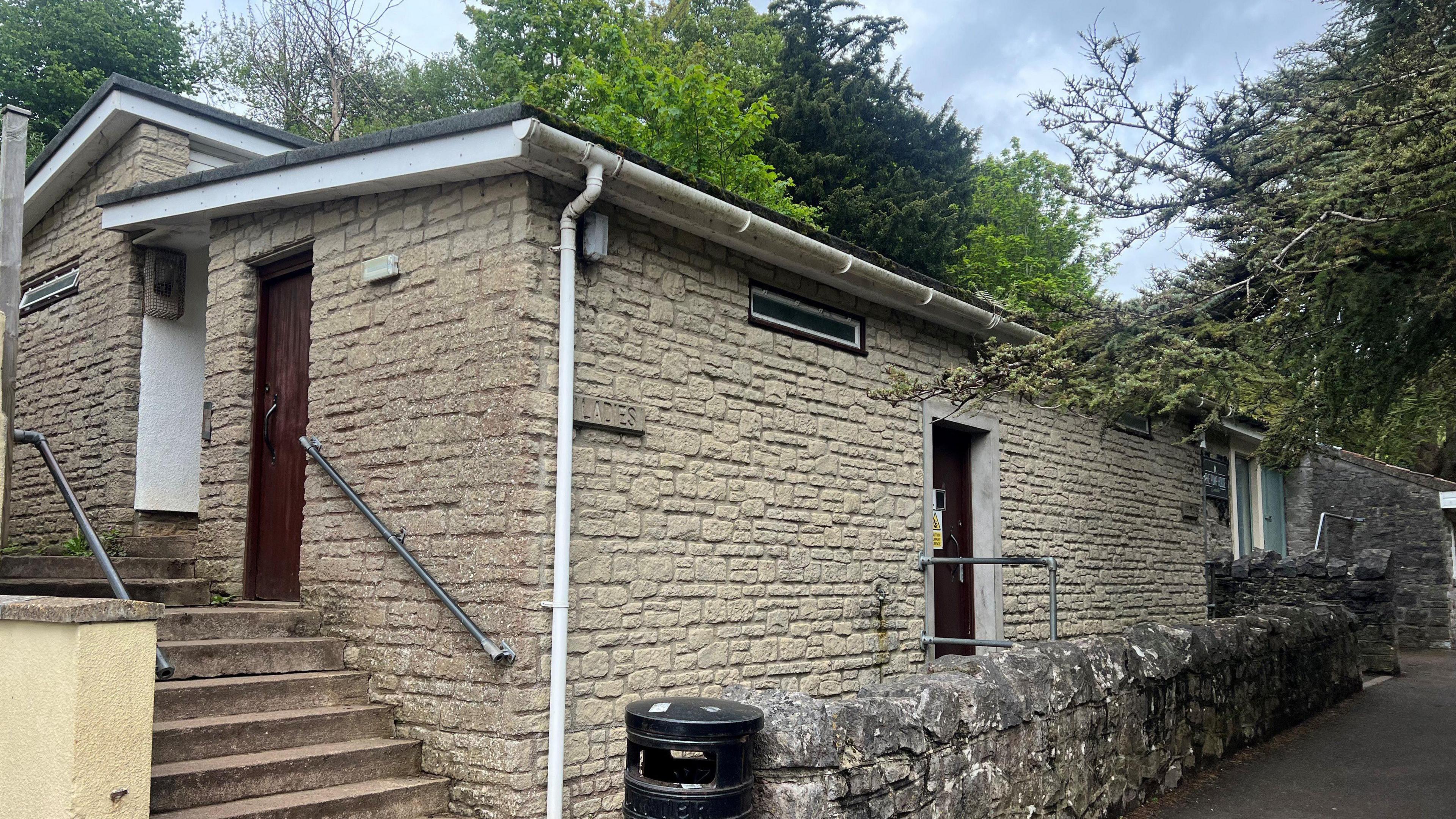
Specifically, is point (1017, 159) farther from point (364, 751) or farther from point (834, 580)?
point (364, 751)

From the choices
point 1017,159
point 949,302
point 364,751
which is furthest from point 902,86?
point 364,751

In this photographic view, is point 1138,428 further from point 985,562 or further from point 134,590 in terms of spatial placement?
point 134,590

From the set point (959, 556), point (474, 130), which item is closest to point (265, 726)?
point (474, 130)

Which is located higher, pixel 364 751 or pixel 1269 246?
pixel 1269 246

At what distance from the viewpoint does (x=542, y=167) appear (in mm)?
5109

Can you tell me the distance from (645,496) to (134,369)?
4.68 meters

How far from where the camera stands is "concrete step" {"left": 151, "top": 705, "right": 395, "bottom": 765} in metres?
4.49

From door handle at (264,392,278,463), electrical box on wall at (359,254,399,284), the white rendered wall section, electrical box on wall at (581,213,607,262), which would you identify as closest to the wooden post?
door handle at (264,392,278,463)

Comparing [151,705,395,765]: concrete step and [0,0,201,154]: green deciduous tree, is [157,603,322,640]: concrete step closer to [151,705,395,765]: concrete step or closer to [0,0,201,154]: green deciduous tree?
[151,705,395,765]: concrete step

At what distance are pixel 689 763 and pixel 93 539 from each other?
2.95 m

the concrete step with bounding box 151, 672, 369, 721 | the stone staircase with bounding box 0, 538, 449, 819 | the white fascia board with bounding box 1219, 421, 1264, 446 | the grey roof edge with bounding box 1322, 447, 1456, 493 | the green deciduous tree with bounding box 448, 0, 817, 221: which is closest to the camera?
the stone staircase with bounding box 0, 538, 449, 819

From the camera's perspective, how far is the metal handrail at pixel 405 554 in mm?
4926

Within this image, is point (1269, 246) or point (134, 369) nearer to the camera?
point (1269, 246)

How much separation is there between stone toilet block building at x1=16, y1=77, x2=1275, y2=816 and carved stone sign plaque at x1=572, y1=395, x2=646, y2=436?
0.02 m
